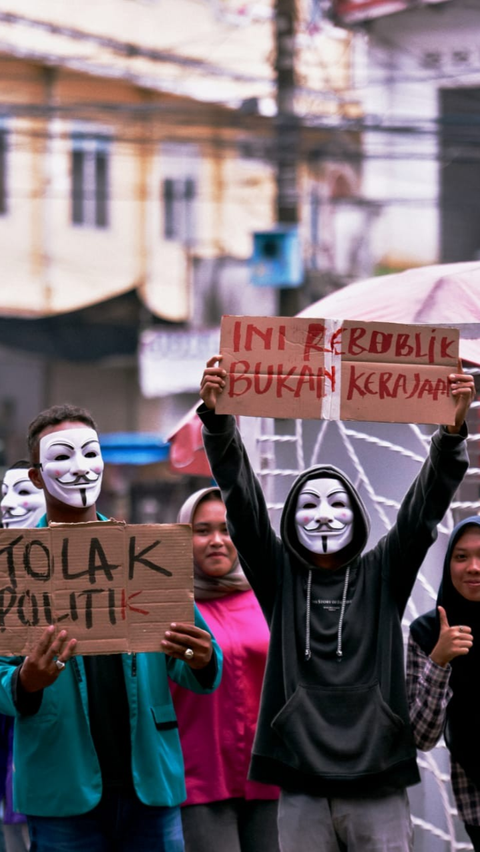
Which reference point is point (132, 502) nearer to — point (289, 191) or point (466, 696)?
point (289, 191)

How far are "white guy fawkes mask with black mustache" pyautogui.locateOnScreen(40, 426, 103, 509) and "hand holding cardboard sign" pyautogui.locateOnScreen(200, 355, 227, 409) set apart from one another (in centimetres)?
39

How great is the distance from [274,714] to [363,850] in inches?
18.5

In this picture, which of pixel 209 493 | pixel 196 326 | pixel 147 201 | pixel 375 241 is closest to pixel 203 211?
pixel 147 201

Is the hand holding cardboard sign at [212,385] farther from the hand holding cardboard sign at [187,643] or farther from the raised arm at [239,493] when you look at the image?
the hand holding cardboard sign at [187,643]

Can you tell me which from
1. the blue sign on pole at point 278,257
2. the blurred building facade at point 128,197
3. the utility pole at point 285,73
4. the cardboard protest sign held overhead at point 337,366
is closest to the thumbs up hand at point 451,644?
the cardboard protest sign held overhead at point 337,366

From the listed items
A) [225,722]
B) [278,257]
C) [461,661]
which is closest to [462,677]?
[461,661]

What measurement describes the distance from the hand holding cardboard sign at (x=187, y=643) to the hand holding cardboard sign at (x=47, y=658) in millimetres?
260

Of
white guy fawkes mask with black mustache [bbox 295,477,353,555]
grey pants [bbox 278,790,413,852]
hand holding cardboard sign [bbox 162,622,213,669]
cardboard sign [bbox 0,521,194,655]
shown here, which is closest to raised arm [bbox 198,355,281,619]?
white guy fawkes mask with black mustache [bbox 295,477,353,555]

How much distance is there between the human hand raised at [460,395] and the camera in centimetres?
412

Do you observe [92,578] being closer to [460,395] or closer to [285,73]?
[460,395]

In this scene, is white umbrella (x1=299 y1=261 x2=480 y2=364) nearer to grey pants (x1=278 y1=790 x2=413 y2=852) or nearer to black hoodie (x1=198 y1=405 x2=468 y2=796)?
black hoodie (x1=198 y1=405 x2=468 y2=796)

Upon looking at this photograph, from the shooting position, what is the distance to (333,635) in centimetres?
409

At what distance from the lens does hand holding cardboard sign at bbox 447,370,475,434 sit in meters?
4.12

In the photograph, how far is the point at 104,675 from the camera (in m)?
3.91
